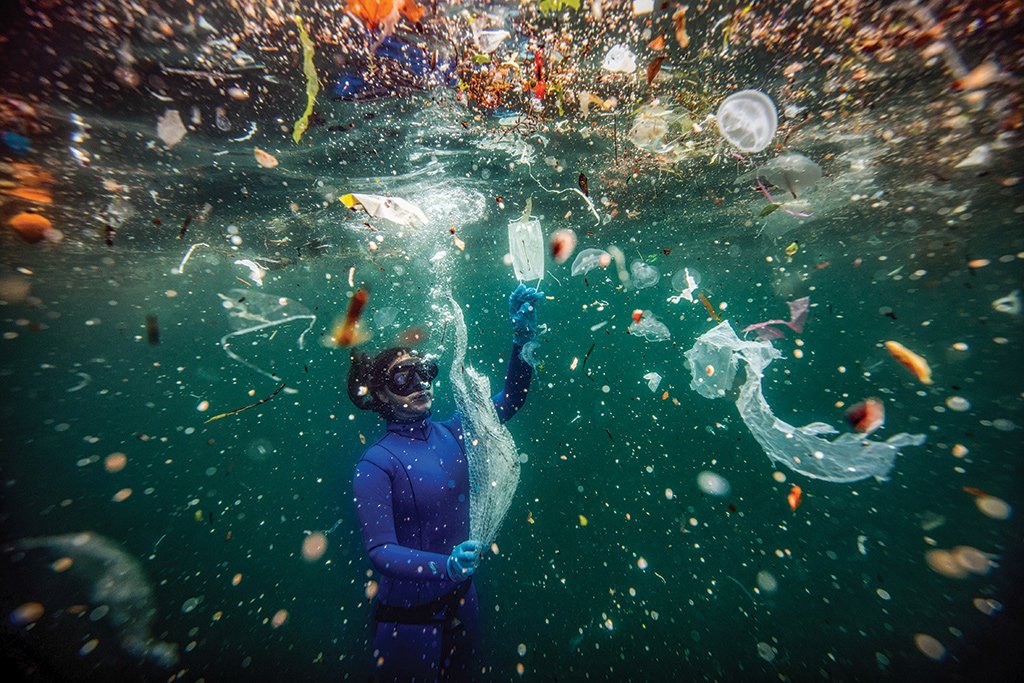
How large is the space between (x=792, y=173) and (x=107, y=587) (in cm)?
2281

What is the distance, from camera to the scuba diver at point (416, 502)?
11.3 ft

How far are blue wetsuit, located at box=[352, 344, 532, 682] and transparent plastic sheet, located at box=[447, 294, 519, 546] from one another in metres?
0.44

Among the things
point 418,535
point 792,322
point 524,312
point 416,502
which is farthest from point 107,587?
point 792,322

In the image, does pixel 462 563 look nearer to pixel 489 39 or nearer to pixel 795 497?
pixel 489 39

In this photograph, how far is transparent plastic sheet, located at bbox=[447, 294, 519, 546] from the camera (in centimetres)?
463

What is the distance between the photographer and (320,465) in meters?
21.6

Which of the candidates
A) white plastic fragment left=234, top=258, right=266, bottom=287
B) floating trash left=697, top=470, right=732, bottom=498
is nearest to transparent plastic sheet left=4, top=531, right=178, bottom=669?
white plastic fragment left=234, top=258, right=266, bottom=287

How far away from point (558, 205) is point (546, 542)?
10198mm

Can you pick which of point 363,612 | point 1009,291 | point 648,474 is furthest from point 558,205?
point 1009,291

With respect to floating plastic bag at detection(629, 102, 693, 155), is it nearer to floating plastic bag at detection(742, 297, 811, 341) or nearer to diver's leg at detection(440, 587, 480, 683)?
floating plastic bag at detection(742, 297, 811, 341)

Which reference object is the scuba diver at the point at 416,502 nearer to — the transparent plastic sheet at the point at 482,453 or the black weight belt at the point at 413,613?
the black weight belt at the point at 413,613

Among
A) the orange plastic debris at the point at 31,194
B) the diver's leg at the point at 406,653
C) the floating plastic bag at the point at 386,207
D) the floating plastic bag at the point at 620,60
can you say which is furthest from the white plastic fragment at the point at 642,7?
the orange plastic debris at the point at 31,194

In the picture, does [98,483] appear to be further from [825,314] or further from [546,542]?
[825,314]

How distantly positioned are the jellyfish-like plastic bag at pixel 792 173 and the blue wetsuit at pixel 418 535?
9.83 m
